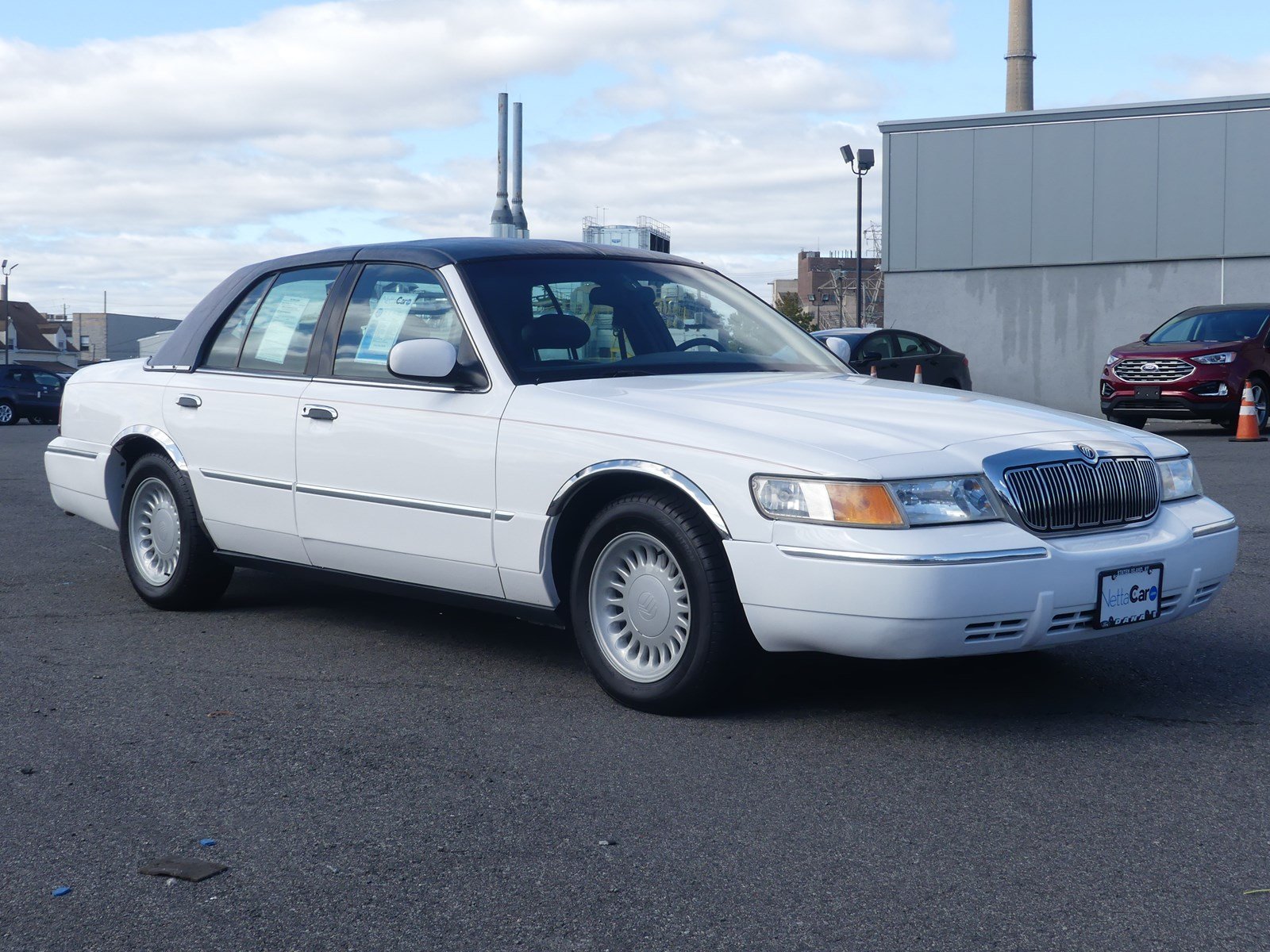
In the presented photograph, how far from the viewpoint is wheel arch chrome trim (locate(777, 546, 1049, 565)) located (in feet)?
13.1

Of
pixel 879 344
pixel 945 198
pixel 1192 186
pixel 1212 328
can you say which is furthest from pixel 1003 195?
pixel 1212 328

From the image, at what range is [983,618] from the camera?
408 cm

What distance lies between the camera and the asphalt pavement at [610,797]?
297 centimetres

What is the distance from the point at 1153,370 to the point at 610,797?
15.4 metres

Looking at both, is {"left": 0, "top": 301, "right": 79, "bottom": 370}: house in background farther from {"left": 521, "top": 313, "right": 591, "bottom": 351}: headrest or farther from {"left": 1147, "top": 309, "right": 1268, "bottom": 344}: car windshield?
{"left": 521, "top": 313, "right": 591, "bottom": 351}: headrest

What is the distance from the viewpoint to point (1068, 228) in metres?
29.3

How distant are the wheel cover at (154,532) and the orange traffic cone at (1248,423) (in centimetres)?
1346

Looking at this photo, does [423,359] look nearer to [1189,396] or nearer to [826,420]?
[826,420]

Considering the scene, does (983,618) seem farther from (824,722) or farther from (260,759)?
(260,759)

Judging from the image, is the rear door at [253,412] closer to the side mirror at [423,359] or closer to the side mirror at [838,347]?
the side mirror at [423,359]

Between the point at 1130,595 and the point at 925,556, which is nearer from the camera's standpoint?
the point at 925,556

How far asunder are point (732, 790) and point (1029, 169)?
1086 inches

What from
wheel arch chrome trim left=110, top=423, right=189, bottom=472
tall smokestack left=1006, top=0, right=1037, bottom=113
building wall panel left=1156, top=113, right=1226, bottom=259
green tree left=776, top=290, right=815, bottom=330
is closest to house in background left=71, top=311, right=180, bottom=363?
green tree left=776, top=290, right=815, bottom=330

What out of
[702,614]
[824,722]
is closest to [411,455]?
[702,614]
